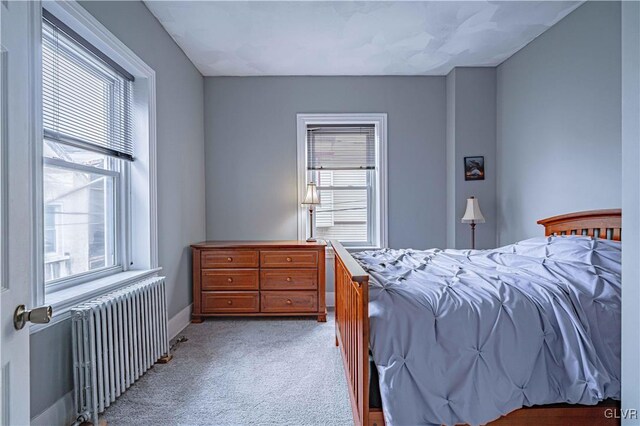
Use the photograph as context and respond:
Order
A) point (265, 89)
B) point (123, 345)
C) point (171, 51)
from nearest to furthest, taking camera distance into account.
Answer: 1. point (123, 345)
2. point (171, 51)
3. point (265, 89)

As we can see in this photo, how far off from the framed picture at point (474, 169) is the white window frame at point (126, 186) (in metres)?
3.05

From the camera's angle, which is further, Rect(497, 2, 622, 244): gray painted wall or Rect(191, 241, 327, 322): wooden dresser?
Rect(191, 241, 327, 322): wooden dresser

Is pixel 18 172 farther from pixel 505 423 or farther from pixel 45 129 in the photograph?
pixel 505 423

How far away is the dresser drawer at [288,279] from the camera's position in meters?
3.25

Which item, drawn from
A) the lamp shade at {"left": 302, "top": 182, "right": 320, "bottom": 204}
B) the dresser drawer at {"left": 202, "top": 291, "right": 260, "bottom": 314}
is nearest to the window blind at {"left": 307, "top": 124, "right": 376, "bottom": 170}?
the lamp shade at {"left": 302, "top": 182, "right": 320, "bottom": 204}

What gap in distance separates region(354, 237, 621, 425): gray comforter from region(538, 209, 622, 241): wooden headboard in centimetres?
87

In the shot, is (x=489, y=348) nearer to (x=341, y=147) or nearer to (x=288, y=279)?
(x=288, y=279)

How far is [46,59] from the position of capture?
168 cm

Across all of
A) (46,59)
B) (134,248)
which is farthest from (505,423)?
(46,59)

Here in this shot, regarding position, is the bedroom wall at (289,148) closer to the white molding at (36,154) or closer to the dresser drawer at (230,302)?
the dresser drawer at (230,302)

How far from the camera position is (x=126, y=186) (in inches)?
95.6

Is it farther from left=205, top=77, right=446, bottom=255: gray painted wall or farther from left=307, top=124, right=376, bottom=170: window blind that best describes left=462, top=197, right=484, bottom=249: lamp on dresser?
left=307, top=124, right=376, bottom=170: window blind

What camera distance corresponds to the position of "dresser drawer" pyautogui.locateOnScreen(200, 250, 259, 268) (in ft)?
10.6

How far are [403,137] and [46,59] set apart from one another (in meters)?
3.14
